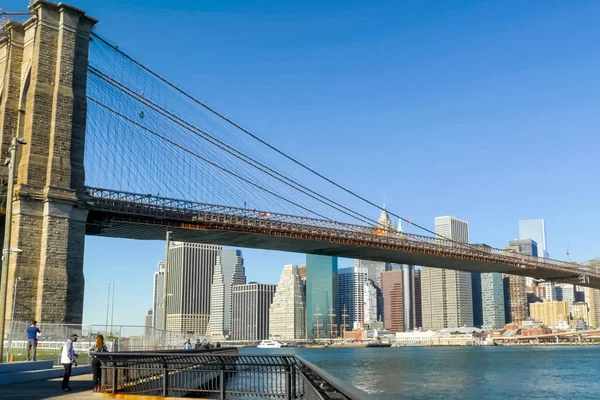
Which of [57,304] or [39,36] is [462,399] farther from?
[39,36]

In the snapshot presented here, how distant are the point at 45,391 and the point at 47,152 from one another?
25.8 meters

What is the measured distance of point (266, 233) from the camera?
2242 inches

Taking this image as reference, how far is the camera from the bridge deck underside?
49.2m

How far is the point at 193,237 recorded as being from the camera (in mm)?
56406

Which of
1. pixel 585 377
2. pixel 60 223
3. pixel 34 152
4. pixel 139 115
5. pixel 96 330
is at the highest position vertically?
pixel 139 115

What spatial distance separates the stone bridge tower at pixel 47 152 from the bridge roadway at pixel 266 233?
311 centimetres

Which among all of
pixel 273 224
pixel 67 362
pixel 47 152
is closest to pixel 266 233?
pixel 273 224

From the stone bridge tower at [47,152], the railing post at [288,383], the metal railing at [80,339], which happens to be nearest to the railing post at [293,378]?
the railing post at [288,383]

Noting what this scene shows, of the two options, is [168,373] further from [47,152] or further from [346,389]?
[47,152]

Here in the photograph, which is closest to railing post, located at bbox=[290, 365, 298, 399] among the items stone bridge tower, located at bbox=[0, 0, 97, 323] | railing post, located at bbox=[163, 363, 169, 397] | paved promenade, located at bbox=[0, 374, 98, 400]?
railing post, located at bbox=[163, 363, 169, 397]

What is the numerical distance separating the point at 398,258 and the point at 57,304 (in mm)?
43026

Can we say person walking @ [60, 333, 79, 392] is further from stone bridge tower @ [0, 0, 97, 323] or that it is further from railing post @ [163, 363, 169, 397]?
stone bridge tower @ [0, 0, 97, 323]

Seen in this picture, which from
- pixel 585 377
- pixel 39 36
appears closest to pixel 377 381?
pixel 585 377

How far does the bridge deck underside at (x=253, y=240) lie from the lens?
161 ft
